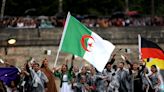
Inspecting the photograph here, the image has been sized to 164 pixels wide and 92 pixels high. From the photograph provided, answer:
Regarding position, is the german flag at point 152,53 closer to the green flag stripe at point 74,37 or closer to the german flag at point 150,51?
the german flag at point 150,51

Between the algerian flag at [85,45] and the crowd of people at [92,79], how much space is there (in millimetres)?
603

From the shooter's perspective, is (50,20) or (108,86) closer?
(108,86)

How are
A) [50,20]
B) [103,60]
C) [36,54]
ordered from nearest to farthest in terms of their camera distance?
[103,60]
[36,54]
[50,20]

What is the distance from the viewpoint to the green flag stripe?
17906 millimetres

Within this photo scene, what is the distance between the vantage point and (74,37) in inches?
713

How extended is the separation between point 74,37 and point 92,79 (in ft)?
4.03

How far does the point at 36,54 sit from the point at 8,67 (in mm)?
11221

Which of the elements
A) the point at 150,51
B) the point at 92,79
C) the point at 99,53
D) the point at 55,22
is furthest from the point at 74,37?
the point at 55,22

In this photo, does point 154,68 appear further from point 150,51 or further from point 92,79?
point 92,79

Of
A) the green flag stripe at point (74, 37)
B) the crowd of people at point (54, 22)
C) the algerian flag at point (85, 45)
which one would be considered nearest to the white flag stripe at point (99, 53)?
the algerian flag at point (85, 45)

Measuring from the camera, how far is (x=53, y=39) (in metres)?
30.1

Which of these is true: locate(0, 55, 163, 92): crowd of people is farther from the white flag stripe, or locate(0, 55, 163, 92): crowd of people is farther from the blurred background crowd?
the blurred background crowd

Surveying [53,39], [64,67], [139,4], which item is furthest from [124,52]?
[139,4]

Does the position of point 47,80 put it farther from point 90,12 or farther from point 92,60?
point 90,12
